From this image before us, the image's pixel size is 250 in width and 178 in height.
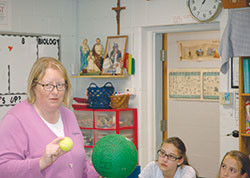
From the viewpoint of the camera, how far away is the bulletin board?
14.5 feet

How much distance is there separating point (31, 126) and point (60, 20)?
3.20 meters

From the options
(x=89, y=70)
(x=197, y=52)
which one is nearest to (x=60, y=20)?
(x=89, y=70)

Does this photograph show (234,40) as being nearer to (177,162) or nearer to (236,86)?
(236,86)

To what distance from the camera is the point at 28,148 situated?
194cm

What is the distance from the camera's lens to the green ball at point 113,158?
2092mm

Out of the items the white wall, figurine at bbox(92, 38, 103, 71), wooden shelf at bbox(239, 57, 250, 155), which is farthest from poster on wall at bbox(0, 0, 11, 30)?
wooden shelf at bbox(239, 57, 250, 155)

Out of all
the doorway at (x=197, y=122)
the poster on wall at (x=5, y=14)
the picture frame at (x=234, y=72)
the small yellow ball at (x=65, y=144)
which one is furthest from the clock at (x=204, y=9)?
the small yellow ball at (x=65, y=144)

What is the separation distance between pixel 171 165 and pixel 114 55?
199cm

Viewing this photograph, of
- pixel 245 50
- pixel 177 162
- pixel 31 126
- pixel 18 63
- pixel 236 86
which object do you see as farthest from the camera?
pixel 18 63

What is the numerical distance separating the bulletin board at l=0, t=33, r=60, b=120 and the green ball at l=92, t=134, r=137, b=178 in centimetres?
256

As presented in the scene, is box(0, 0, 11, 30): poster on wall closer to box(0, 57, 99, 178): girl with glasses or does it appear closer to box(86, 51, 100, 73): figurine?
box(86, 51, 100, 73): figurine

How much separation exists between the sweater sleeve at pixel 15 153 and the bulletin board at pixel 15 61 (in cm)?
261

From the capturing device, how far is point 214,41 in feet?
17.1

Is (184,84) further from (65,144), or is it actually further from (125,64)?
(65,144)
